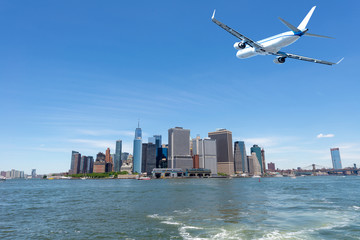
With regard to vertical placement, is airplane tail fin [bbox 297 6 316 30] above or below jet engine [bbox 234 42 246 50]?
above

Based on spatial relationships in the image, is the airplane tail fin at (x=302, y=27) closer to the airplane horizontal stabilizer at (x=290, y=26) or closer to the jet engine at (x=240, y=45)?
the airplane horizontal stabilizer at (x=290, y=26)

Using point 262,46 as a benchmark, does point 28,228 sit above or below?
below

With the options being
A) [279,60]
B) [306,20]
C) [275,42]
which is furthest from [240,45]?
[306,20]

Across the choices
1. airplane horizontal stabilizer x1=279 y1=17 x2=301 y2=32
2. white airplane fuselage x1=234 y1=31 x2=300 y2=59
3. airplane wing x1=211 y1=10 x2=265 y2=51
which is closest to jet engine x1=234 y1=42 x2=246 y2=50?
airplane wing x1=211 y1=10 x2=265 y2=51

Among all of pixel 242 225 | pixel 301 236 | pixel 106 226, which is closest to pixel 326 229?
pixel 301 236

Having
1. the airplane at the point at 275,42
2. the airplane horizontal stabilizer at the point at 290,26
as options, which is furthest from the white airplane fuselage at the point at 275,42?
the airplane horizontal stabilizer at the point at 290,26

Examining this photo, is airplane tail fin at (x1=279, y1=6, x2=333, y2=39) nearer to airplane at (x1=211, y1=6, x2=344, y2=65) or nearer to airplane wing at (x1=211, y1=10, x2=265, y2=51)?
airplane at (x1=211, y1=6, x2=344, y2=65)

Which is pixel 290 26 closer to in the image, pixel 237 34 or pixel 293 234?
pixel 237 34

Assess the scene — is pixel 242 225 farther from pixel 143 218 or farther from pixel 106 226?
pixel 106 226
